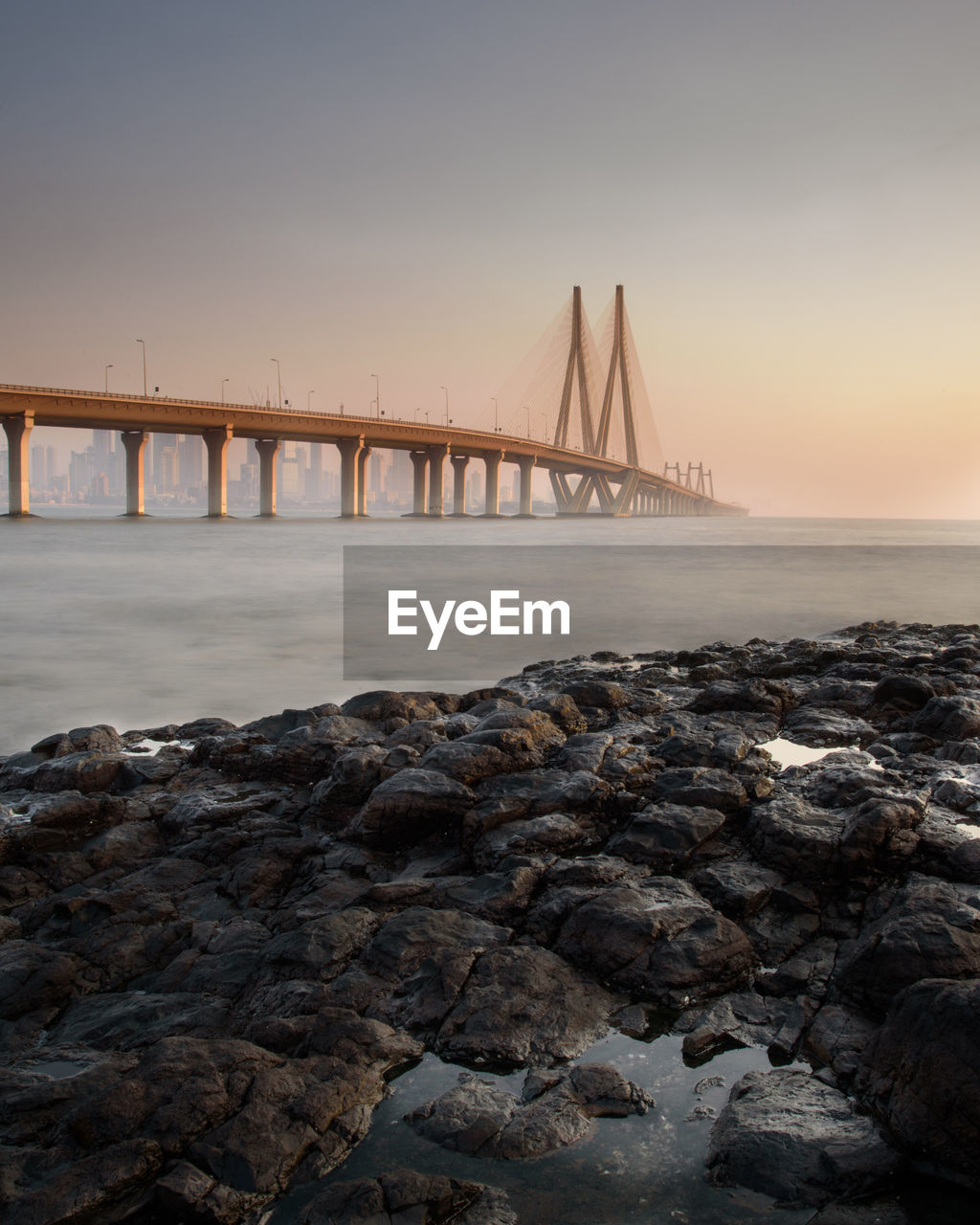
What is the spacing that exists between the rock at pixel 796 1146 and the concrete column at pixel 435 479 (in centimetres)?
6606

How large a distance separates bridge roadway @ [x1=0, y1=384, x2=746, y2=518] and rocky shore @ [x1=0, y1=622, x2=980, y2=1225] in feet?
162

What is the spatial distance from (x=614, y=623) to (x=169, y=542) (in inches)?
1024

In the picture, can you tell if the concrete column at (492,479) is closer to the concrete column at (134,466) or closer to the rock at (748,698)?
the concrete column at (134,466)

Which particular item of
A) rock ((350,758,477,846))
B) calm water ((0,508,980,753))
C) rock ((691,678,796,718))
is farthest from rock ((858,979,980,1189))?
calm water ((0,508,980,753))

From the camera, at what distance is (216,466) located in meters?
58.4

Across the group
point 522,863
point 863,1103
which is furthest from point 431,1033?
point 863,1103

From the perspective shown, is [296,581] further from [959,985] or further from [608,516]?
[608,516]

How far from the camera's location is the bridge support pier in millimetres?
69625

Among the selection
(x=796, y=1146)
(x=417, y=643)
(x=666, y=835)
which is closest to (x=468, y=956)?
(x=796, y=1146)

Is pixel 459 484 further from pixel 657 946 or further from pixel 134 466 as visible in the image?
pixel 657 946

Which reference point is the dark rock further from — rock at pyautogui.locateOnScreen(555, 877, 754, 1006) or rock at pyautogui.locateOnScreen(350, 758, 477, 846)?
rock at pyautogui.locateOnScreen(555, 877, 754, 1006)

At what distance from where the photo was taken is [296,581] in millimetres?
21359

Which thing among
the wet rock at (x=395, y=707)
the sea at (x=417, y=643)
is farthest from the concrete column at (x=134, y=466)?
the wet rock at (x=395, y=707)

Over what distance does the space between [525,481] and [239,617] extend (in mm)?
60677
